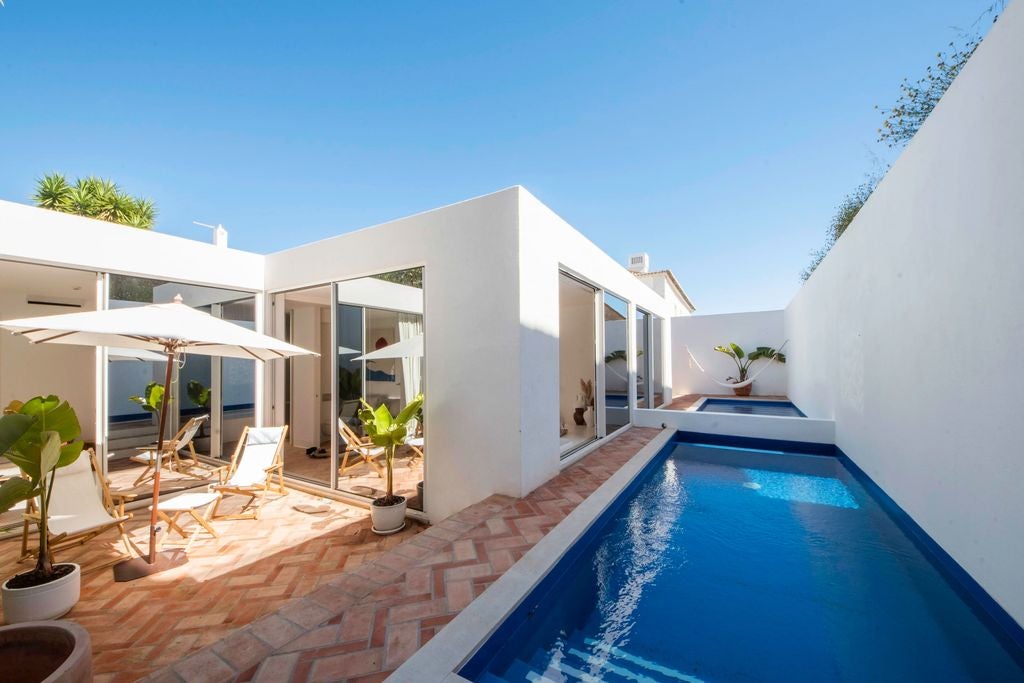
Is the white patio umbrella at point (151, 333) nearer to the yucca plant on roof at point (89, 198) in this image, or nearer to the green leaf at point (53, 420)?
the green leaf at point (53, 420)

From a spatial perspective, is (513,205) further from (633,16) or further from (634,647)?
(633,16)

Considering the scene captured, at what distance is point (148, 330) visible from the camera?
339cm

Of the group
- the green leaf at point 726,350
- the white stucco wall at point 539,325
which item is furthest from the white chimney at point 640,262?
the white stucco wall at point 539,325

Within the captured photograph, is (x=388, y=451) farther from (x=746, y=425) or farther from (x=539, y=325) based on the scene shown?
(x=746, y=425)

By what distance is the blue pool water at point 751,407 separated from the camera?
12.3 metres

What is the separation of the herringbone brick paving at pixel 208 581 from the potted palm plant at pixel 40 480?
234mm

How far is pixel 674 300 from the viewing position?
23266mm

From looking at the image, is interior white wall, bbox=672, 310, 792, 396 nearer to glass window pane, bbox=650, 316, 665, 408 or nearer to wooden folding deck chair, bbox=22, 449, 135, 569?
glass window pane, bbox=650, 316, 665, 408

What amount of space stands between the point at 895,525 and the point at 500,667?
454 centimetres

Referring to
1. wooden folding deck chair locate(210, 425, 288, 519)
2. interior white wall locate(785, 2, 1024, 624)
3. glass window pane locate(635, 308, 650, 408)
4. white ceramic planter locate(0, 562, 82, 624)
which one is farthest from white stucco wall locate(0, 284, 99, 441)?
interior white wall locate(785, 2, 1024, 624)

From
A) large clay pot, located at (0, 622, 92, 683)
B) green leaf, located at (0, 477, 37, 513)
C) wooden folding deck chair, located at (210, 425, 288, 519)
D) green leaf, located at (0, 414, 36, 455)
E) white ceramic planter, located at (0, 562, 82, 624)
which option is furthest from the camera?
wooden folding deck chair, located at (210, 425, 288, 519)

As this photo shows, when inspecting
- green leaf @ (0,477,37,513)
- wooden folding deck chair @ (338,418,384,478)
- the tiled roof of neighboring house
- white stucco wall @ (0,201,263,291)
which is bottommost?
wooden folding deck chair @ (338,418,384,478)

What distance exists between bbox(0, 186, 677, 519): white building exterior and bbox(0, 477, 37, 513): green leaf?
3.05 metres

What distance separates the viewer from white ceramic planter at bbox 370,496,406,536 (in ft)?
14.3
